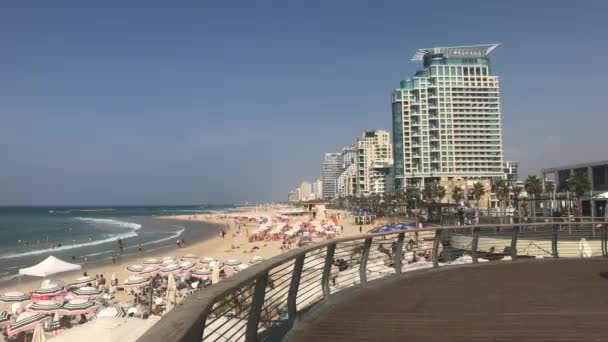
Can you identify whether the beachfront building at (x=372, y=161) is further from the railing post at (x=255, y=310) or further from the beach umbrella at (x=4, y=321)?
the railing post at (x=255, y=310)

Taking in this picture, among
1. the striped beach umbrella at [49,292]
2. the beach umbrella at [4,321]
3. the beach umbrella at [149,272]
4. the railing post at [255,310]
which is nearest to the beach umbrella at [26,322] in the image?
the beach umbrella at [4,321]

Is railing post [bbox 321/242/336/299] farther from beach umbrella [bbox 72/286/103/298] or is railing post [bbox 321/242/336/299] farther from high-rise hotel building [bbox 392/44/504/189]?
high-rise hotel building [bbox 392/44/504/189]

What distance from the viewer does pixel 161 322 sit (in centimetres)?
174

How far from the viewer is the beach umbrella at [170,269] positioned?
2369cm

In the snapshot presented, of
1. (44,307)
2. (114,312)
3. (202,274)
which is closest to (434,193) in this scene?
(202,274)

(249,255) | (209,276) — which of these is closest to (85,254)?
(249,255)

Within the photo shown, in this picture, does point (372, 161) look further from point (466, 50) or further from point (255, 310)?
point (255, 310)

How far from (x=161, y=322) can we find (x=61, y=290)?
19.5m

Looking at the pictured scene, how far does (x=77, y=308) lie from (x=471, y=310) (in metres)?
15.3

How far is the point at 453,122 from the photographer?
371 ft

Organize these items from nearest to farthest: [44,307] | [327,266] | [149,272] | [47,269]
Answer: [327,266] → [44,307] → [47,269] → [149,272]

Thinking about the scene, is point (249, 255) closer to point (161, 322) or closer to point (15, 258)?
point (15, 258)

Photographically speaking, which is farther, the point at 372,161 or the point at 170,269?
the point at 372,161

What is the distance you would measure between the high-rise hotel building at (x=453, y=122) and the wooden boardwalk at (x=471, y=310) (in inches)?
4105
